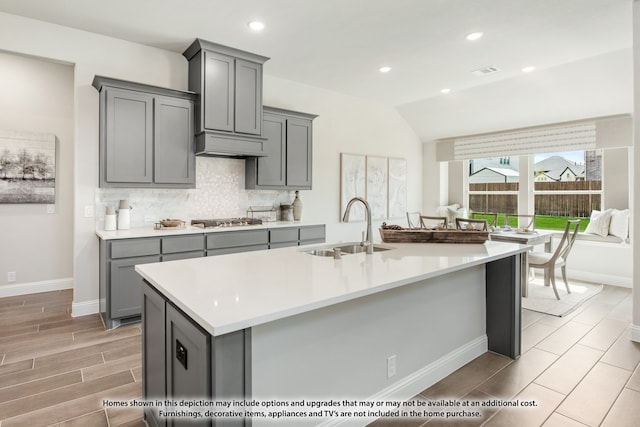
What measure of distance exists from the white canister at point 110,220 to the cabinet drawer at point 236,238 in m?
0.93

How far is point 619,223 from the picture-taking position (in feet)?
16.4

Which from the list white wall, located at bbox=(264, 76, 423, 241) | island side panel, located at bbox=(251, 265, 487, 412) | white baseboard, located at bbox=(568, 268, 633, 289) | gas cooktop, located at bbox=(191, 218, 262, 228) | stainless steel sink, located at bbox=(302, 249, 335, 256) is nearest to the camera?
island side panel, located at bbox=(251, 265, 487, 412)

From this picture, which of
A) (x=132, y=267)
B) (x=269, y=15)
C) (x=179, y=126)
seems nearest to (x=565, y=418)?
(x=132, y=267)

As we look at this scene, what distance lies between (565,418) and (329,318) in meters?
1.49

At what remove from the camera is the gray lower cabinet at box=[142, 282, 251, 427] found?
1.22m

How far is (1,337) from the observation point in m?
3.09

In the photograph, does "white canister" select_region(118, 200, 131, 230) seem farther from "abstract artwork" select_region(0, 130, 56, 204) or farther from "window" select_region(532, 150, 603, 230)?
"window" select_region(532, 150, 603, 230)

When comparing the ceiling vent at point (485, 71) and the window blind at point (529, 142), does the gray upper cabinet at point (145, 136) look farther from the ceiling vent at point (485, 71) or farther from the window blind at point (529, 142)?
the window blind at point (529, 142)

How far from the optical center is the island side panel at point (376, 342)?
62.9 inches

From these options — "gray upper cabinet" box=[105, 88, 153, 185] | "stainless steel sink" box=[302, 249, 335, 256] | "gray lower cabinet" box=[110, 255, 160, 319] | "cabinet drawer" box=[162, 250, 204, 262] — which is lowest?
"gray lower cabinet" box=[110, 255, 160, 319]

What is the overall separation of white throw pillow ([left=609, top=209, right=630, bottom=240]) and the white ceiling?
2273 millimetres

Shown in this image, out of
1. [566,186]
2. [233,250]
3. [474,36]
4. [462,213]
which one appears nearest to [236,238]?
[233,250]

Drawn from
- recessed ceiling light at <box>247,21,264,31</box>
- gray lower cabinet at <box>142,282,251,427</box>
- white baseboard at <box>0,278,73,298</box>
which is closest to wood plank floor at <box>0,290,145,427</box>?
gray lower cabinet at <box>142,282,251,427</box>

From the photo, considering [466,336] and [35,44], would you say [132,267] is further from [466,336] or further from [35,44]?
[466,336]
